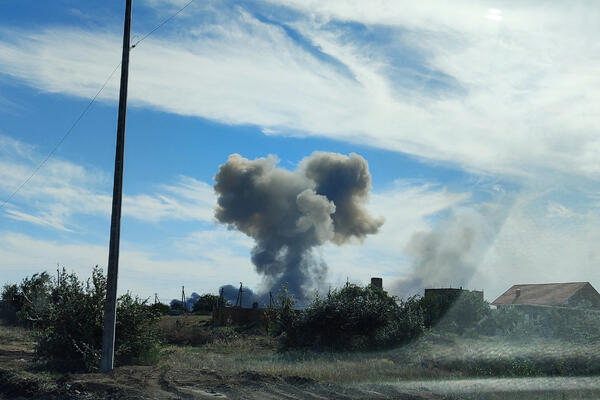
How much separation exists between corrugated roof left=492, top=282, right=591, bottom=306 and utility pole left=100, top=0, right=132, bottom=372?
49.0 m

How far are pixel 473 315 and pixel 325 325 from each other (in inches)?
494

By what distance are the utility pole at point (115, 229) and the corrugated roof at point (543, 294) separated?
49.0 metres

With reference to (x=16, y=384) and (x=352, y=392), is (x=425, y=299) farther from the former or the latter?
(x=16, y=384)

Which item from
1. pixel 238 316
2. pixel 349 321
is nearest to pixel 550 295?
pixel 238 316

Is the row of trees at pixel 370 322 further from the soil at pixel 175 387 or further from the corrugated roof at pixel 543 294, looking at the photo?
the corrugated roof at pixel 543 294

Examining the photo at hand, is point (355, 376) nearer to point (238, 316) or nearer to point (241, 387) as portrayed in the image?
point (241, 387)

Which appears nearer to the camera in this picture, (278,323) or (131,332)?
(131,332)

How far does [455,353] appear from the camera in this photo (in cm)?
2080

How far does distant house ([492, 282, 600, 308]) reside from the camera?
56.8m

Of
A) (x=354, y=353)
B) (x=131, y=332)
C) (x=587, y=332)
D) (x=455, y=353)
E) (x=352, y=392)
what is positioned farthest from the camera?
(x=354, y=353)

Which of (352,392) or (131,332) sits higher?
(131,332)

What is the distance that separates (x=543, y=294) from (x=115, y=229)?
177 feet

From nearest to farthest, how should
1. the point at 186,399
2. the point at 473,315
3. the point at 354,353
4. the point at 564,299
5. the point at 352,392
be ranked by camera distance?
the point at 186,399 < the point at 352,392 < the point at 354,353 < the point at 473,315 < the point at 564,299

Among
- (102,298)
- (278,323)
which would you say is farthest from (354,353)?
(102,298)
